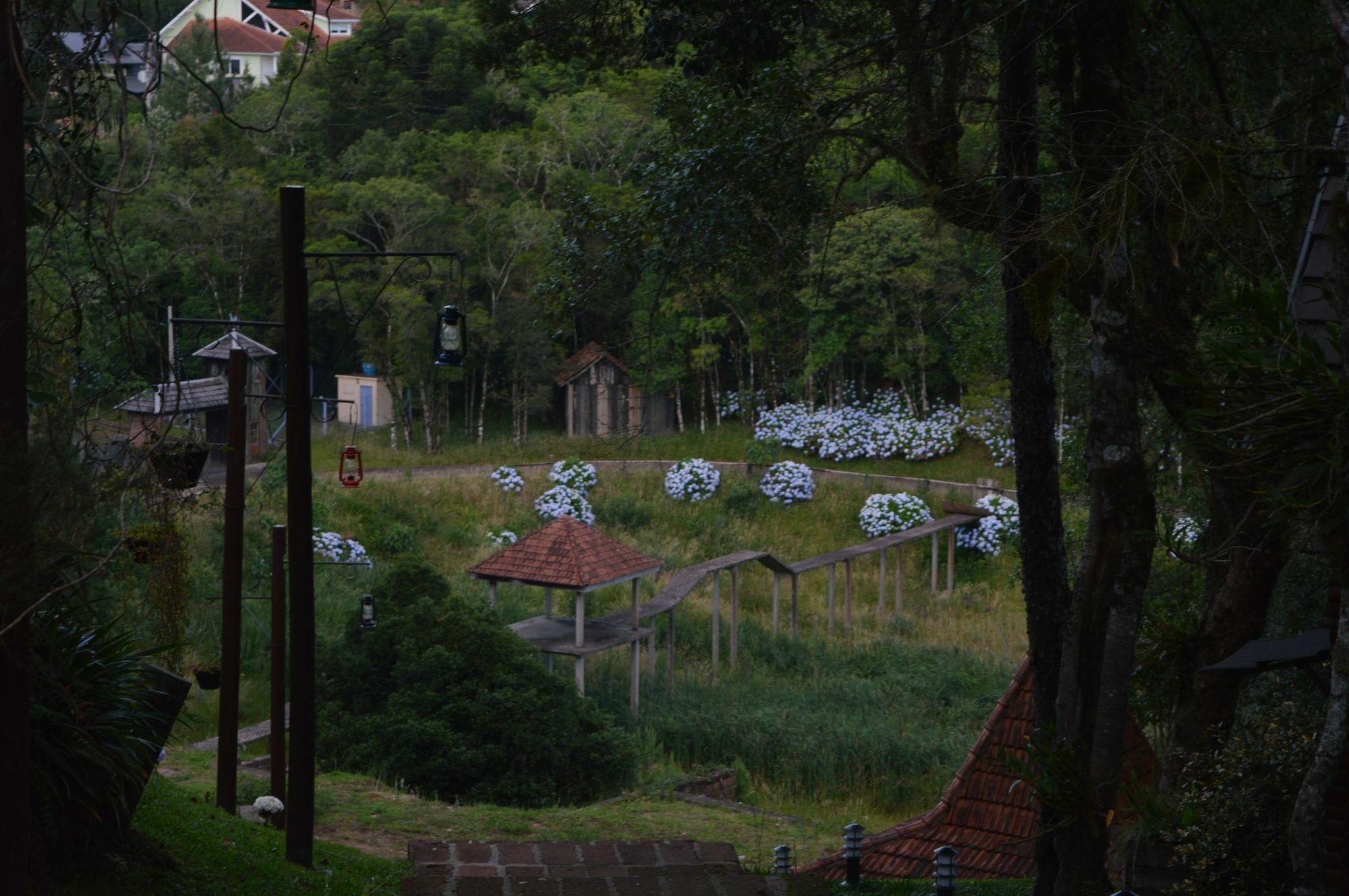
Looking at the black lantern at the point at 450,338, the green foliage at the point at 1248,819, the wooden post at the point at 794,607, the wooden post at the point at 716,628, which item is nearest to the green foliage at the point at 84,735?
the black lantern at the point at 450,338

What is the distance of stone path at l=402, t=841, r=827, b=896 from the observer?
7336 millimetres

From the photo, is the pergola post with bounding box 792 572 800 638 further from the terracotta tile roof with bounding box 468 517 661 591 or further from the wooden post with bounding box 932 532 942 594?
the wooden post with bounding box 932 532 942 594

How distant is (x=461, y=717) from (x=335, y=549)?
9.58m

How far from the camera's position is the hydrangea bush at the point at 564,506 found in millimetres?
25578

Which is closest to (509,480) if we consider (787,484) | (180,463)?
(787,484)

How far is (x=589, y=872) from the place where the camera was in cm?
769

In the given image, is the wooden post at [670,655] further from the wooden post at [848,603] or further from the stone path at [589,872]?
the stone path at [589,872]

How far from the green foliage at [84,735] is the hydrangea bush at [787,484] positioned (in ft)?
71.7

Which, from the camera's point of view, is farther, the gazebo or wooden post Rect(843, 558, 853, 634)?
wooden post Rect(843, 558, 853, 634)

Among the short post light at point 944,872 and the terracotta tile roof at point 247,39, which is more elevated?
the terracotta tile roof at point 247,39

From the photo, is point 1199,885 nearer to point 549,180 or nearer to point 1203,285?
point 1203,285

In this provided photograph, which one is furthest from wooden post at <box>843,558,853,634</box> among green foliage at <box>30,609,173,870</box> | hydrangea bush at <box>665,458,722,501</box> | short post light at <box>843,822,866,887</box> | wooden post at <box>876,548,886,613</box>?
green foliage at <box>30,609,173,870</box>

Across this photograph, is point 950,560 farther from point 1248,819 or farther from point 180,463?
point 1248,819

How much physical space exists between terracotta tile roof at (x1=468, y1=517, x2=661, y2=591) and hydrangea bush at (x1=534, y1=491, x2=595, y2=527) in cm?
886
